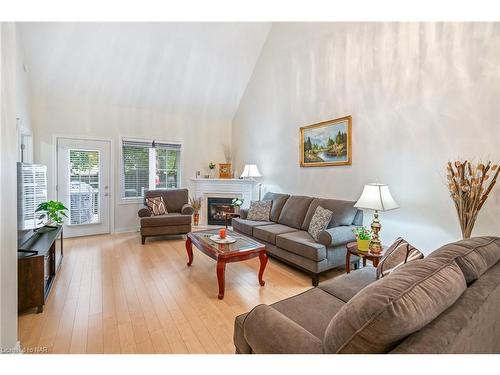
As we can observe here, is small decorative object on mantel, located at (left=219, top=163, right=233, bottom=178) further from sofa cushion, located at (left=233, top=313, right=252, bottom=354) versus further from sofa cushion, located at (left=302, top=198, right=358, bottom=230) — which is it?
sofa cushion, located at (left=233, top=313, right=252, bottom=354)

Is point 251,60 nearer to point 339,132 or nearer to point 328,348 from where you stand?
point 339,132

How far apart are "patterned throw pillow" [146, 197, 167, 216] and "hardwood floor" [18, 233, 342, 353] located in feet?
3.34

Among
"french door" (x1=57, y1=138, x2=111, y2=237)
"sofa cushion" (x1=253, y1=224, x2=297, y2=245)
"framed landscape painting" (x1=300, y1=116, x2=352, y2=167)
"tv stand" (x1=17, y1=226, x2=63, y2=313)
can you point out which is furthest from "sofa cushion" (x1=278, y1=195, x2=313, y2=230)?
"french door" (x1=57, y1=138, x2=111, y2=237)

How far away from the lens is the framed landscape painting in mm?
3627

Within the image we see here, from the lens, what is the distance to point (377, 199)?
2.66 meters

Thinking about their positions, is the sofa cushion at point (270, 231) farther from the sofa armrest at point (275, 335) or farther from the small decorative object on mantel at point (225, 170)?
Answer: the small decorative object on mantel at point (225, 170)

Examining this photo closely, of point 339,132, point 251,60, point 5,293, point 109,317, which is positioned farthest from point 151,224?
point 251,60

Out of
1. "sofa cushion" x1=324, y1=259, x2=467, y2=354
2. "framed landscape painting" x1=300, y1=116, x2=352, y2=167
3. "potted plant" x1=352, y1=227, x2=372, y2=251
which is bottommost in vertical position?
"potted plant" x1=352, y1=227, x2=372, y2=251

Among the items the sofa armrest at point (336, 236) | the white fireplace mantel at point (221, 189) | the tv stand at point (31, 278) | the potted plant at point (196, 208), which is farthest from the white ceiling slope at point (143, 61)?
the sofa armrest at point (336, 236)

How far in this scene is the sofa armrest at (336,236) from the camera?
288 centimetres

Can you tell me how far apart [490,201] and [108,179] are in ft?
19.6

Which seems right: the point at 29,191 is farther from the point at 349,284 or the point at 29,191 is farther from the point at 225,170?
the point at 225,170

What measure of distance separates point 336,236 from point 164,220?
3.03 m

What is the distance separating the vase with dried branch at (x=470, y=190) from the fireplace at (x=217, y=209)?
4316 millimetres
